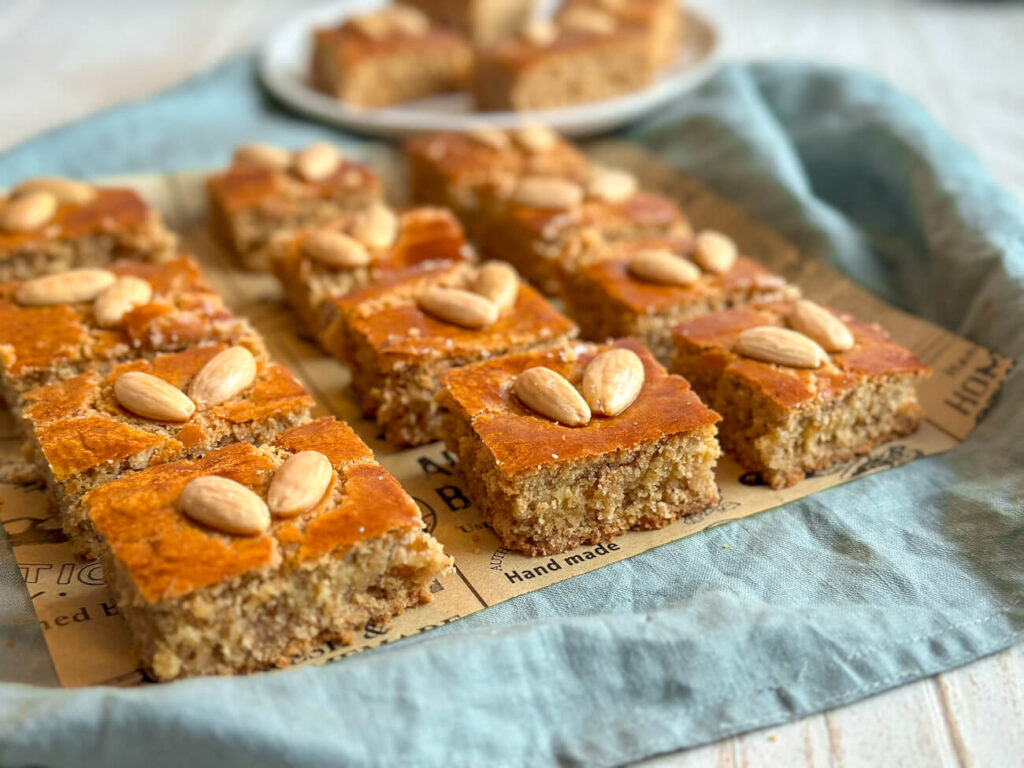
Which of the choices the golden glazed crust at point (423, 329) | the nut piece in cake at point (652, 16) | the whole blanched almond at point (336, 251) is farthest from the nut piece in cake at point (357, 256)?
the nut piece in cake at point (652, 16)

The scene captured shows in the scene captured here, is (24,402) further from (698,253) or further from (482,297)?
(698,253)

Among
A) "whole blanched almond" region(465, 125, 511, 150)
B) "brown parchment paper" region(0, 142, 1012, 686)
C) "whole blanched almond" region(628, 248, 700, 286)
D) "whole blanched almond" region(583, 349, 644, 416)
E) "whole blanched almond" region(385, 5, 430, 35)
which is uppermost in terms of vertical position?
"whole blanched almond" region(385, 5, 430, 35)

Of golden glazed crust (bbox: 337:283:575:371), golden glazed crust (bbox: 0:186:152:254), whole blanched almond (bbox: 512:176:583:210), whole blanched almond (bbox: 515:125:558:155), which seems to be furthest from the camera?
whole blanched almond (bbox: 515:125:558:155)

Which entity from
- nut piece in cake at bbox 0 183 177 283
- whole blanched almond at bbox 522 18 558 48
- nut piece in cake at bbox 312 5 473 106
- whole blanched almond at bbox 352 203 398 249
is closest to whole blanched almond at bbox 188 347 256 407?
whole blanched almond at bbox 352 203 398 249

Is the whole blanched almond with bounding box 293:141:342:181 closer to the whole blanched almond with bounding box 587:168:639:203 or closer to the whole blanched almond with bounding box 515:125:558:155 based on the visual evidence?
the whole blanched almond with bounding box 515:125:558:155

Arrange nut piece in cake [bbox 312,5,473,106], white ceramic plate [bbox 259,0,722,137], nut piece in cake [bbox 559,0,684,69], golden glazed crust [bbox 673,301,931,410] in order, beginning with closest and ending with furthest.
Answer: golden glazed crust [bbox 673,301,931,410], white ceramic plate [bbox 259,0,722,137], nut piece in cake [bbox 312,5,473,106], nut piece in cake [bbox 559,0,684,69]

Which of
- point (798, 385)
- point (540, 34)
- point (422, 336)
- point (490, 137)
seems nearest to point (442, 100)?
point (540, 34)

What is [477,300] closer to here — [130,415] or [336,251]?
[336,251]
